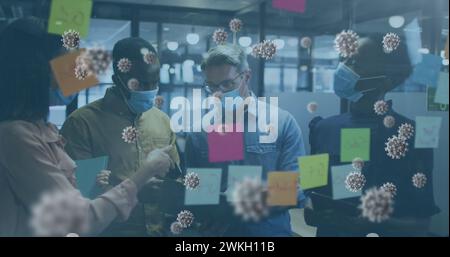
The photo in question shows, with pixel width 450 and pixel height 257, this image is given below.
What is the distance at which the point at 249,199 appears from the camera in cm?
125

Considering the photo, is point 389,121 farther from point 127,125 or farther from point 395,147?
point 127,125

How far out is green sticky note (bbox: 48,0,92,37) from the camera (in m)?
1.16

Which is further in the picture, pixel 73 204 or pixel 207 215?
pixel 207 215

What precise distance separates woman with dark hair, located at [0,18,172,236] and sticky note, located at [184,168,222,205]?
30cm

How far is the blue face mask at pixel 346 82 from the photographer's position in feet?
4.33

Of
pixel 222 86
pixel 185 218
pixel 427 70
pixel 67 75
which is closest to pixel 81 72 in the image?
pixel 67 75

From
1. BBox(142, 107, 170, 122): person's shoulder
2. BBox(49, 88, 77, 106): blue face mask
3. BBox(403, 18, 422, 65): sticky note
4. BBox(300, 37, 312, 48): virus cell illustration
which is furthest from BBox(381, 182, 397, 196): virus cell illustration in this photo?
BBox(49, 88, 77, 106): blue face mask

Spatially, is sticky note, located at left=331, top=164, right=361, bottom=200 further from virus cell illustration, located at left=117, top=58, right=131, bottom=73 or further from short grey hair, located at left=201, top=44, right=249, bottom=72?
virus cell illustration, located at left=117, top=58, right=131, bottom=73
